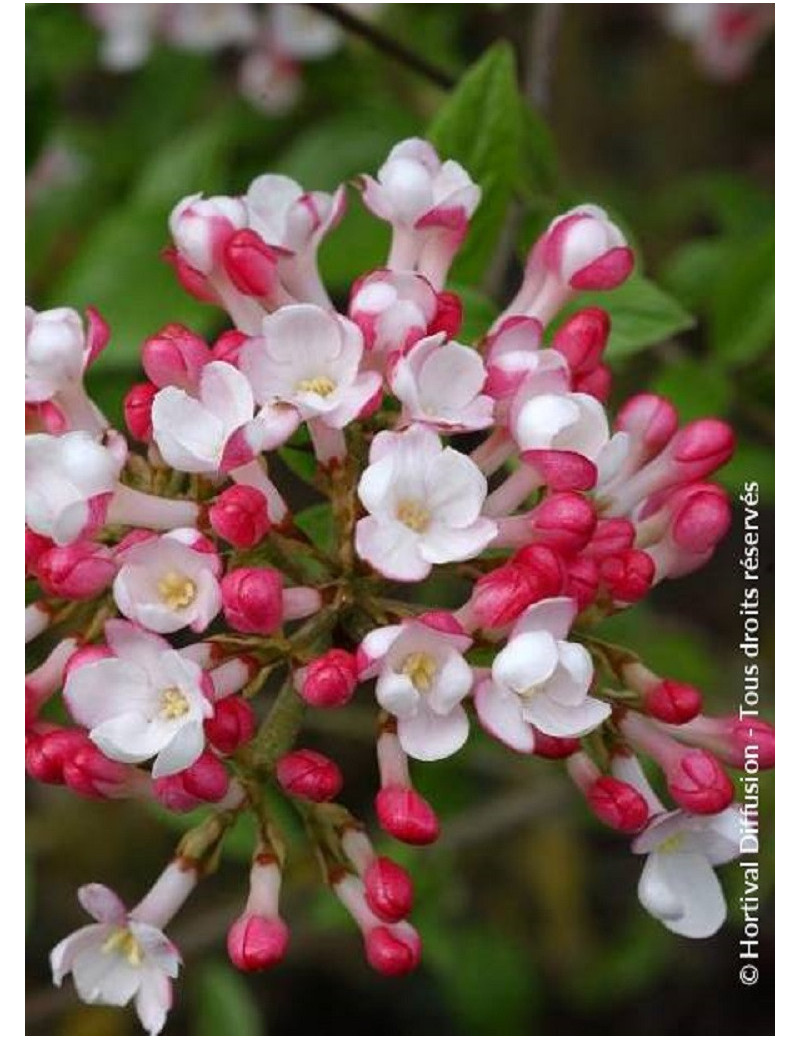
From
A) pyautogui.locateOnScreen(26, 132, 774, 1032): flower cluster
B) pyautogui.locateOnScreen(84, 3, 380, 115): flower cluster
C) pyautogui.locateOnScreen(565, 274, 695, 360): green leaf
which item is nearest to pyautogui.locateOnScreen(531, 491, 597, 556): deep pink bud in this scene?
pyautogui.locateOnScreen(26, 132, 774, 1032): flower cluster

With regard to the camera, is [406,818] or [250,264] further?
[250,264]

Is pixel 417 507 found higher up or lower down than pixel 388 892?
higher up

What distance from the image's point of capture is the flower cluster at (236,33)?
3.30 m

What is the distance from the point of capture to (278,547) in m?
1.71

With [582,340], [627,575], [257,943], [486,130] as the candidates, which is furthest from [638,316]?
[257,943]

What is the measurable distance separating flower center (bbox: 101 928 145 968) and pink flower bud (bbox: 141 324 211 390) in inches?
23.9

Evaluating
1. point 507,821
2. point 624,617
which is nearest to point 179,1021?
point 507,821

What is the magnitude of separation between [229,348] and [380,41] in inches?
40.4

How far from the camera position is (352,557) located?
66.1 inches

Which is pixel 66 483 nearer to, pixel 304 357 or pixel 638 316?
pixel 304 357

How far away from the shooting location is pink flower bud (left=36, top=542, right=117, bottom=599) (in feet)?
5.34

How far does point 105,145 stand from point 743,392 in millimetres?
1725

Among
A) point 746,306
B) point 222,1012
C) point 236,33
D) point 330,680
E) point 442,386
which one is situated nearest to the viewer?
point 330,680

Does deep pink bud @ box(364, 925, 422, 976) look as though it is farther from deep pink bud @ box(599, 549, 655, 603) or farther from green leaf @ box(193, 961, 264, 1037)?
green leaf @ box(193, 961, 264, 1037)
